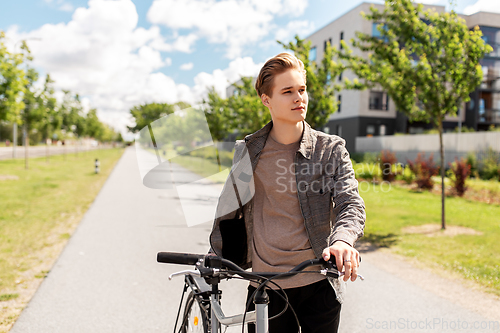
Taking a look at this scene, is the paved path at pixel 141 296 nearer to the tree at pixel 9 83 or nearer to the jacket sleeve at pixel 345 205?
the jacket sleeve at pixel 345 205

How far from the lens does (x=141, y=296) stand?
4426mm

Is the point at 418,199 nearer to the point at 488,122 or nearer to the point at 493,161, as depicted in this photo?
the point at 493,161

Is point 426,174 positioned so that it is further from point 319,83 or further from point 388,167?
point 319,83

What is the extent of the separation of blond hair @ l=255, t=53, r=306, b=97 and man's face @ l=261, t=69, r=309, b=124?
2cm

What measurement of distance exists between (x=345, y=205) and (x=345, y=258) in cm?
28

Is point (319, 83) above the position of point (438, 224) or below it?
above

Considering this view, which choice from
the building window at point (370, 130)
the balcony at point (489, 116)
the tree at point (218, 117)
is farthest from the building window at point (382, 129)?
the tree at point (218, 117)

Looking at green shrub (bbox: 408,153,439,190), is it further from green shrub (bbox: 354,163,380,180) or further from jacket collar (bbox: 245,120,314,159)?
jacket collar (bbox: 245,120,314,159)

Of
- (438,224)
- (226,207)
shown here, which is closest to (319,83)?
(438,224)

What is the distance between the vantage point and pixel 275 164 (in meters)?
1.94

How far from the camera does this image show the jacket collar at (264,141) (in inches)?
74.4

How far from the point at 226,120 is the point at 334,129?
68.2 ft

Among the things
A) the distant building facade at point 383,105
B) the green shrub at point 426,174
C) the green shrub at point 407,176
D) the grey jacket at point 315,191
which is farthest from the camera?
the distant building facade at point 383,105

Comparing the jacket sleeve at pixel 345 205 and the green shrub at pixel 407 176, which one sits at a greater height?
the jacket sleeve at pixel 345 205
